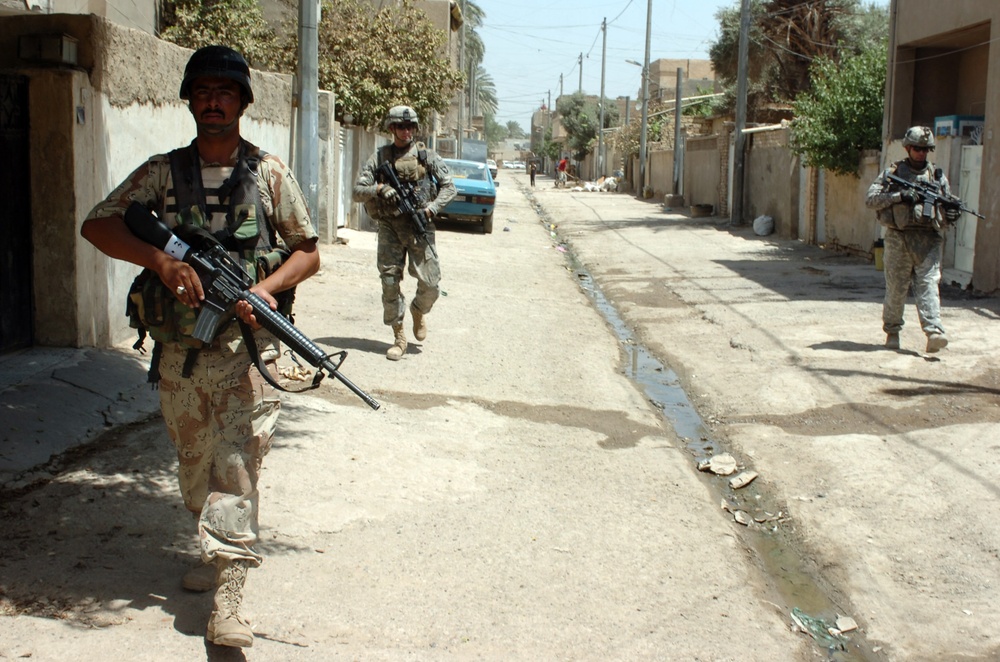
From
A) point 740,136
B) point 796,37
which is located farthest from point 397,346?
point 796,37

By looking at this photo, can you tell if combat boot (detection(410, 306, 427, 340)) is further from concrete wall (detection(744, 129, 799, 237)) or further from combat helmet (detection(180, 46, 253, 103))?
concrete wall (detection(744, 129, 799, 237))

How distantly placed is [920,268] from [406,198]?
3.91m

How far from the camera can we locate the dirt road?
3.47m

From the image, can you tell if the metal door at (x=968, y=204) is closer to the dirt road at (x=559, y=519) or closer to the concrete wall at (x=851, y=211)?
the concrete wall at (x=851, y=211)

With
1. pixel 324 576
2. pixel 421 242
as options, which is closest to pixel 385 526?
pixel 324 576

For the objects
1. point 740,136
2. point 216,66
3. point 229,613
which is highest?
point 740,136

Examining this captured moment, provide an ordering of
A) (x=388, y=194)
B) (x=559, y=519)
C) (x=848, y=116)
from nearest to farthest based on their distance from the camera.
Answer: (x=559, y=519)
(x=388, y=194)
(x=848, y=116)

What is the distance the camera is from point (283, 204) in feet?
10.9

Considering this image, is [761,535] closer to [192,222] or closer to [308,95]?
[192,222]

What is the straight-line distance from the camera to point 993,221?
11.5 meters

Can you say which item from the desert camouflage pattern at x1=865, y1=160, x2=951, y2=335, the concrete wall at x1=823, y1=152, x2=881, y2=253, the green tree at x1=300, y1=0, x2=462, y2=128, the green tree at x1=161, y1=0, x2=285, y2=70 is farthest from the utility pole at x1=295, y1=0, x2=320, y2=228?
the concrete wall at x1=823, y1=152, x2=881, y2=253

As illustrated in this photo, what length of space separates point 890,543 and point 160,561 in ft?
9.93

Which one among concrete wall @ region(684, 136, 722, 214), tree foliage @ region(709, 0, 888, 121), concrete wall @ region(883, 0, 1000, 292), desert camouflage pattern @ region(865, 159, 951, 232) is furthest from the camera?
tree foliage @ region(709, 0, 888, 121)

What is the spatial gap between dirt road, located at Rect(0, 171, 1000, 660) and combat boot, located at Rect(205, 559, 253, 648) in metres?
0.09
